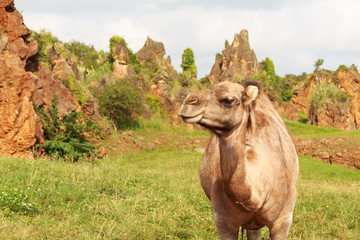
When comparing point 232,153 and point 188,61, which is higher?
point 188,61

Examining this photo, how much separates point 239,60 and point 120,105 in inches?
Result: 1145

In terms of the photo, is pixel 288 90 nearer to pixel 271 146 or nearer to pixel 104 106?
pixel 104 106

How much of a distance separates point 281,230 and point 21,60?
13.7m

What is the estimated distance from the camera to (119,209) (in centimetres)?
585

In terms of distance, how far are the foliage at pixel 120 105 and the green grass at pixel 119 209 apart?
1647cm

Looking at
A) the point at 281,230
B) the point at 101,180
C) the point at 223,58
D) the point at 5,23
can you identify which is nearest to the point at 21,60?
the point at 5,23

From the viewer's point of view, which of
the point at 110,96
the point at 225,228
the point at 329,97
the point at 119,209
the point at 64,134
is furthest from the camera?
the point at 329,97

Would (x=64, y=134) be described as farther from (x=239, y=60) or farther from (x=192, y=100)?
(x=239, y=60)

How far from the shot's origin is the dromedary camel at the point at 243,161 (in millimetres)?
2186

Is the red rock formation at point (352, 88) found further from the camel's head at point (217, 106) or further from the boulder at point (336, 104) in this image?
the camel's head at point (217, 106)

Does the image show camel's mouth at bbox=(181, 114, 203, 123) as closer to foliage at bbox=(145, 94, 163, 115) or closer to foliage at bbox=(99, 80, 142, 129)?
foliage at bbox=(99, 80, 142, 129)

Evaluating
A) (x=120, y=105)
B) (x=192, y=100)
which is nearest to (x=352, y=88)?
(x=120, y=105)

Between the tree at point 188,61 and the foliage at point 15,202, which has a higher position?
the tree at point 188,61

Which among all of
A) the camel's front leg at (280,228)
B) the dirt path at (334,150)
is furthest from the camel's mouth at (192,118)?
the dirt path at (334,150)
